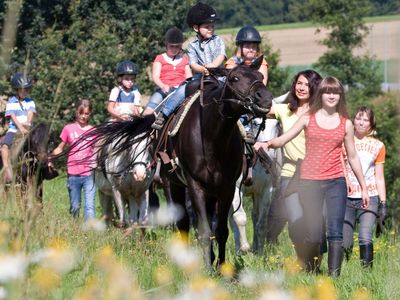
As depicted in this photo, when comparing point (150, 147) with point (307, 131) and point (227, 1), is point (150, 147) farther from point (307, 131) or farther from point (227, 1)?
point (227, 1)

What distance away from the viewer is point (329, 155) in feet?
30.6

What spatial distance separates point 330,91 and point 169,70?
427 cm

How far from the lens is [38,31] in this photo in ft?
102

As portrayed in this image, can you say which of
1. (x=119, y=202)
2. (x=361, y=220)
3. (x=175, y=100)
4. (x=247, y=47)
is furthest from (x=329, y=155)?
(x=119, y=202)

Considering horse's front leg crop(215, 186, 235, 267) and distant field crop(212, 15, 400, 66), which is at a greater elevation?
distant field crop(212, 15, 400, 66)

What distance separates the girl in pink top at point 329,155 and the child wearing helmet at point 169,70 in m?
3.72

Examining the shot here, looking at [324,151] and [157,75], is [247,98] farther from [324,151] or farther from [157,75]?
[157,75]

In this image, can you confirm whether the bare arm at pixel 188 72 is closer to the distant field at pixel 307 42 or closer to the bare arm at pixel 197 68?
the bare arm at pixel 197 68

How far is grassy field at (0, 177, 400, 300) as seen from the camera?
3.95m

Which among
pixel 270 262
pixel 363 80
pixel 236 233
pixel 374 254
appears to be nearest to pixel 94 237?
pixel 270 262

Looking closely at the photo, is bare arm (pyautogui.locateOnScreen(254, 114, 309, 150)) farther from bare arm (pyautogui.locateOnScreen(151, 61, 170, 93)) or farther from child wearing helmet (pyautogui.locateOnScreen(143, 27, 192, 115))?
bare arm (pyautogui.locateOnScreen(151, 61, 170, 93))

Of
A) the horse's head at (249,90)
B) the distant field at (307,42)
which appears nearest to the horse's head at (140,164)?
the horse's head at (249,90)

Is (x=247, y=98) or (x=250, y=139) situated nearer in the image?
(x=247, y=98)

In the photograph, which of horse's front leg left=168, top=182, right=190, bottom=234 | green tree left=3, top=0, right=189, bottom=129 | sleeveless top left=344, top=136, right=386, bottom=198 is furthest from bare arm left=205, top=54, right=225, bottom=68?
green tree left=3, top=0, right=189, bottom=129
